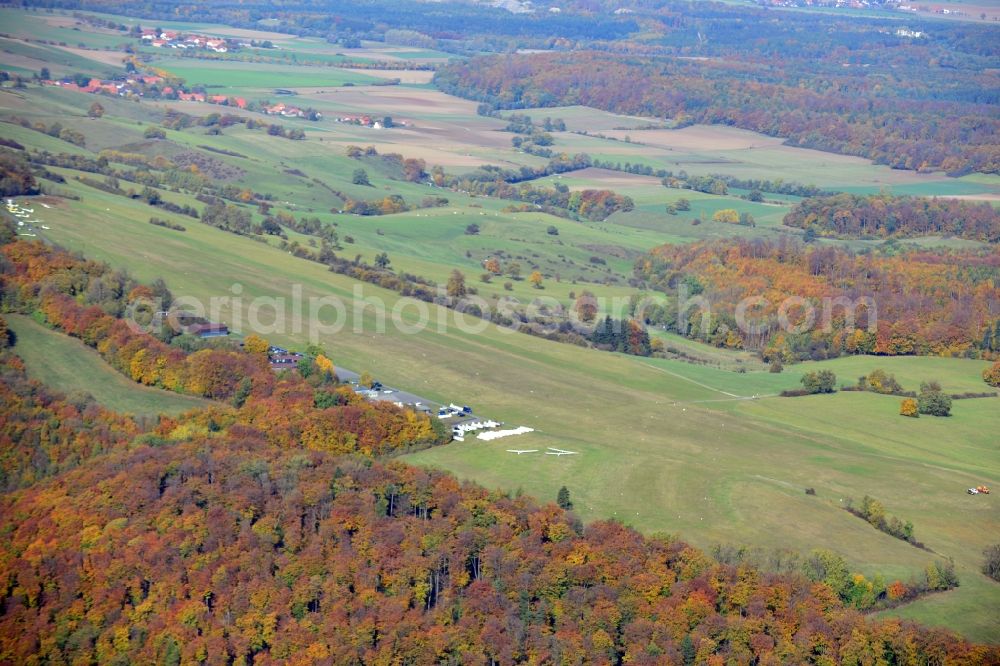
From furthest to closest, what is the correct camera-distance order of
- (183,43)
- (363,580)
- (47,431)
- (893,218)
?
1. (183,43)
2. (893,218)
3. (47,431)
4. (363,580)

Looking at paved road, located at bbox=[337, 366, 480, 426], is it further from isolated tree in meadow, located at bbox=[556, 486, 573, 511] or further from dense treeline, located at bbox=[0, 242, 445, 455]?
isolated tree in meadow, located at bbox=[556, 486, 573, 511]

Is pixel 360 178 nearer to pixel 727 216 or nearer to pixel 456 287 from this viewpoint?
pixel 727 216

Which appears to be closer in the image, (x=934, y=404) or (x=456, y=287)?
(x=934, y=404)

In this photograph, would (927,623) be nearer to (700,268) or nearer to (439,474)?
(439,474)

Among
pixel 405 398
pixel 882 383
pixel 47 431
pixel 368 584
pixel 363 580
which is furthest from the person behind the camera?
pixel 882 383

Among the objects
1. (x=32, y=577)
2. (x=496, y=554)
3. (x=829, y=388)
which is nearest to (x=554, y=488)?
(x=496, y=554)

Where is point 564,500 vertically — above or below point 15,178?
below

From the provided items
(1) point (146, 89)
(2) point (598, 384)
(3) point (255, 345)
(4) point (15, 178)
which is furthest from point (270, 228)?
(1) point (146, 89)
